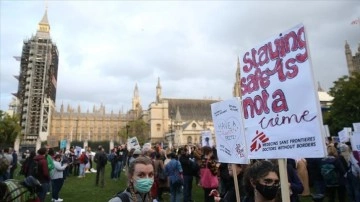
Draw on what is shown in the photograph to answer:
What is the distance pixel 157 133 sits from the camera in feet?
273

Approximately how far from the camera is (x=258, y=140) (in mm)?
3113

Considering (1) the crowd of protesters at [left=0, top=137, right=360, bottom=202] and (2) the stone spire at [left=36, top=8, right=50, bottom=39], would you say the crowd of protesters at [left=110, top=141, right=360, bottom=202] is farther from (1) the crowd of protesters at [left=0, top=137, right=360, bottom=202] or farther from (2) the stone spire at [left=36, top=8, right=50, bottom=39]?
A: (2) the stone spire at [left=36, top=8, right=50, bottom=39]

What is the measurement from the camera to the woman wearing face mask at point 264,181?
260 centimetres

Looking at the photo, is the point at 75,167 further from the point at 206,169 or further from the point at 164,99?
the point at 164,99

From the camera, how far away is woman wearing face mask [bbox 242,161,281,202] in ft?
8.52

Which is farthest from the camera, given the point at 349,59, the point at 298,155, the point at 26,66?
the point at 26,66

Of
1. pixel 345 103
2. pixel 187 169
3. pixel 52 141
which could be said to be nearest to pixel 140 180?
pixel 187 169

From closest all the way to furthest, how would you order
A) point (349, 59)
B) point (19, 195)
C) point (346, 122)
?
1. point (19, 195)
2. point (346, 122)
3. point (349, 59)

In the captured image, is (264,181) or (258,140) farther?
(258,140)

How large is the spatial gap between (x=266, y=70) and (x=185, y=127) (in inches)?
2846

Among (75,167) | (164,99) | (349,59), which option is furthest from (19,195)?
(164,99)

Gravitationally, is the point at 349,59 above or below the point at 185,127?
above

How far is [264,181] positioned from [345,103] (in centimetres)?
3328

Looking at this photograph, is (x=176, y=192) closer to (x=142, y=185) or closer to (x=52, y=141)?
(x=142, y=185)
